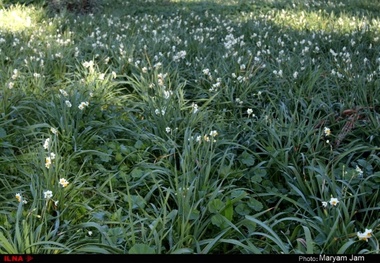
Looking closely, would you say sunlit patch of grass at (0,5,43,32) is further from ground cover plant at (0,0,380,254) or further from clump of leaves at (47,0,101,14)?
ground cover plant at (0,0,380,254)

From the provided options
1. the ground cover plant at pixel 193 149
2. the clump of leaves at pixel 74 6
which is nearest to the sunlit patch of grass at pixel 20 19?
the clump of leaves at pixel 74 6

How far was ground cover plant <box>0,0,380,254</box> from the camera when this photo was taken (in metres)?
2.31

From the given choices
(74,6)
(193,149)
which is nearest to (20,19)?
(74,6)

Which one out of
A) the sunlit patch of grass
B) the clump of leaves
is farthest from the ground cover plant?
the clump of leaves

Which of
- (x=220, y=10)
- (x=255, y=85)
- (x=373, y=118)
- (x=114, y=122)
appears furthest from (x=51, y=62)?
(x=220, y=10)

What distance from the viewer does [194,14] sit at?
8.71 m

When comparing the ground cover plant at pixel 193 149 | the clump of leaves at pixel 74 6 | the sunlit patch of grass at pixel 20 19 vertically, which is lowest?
the ground cover plant at pixel 193 149

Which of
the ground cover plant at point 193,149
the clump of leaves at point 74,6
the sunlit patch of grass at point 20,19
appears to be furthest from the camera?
the clump of leaves at point 74,6

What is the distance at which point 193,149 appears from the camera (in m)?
2.90

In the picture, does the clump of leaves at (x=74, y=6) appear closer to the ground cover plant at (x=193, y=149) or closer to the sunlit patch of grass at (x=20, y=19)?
the sunlit patch of grass at (x=20, y=19)

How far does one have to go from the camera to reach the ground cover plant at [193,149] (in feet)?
7.58

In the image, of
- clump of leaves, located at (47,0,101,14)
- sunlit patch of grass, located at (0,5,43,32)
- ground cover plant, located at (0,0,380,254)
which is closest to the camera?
ground cover plant, located at (0,0,380,254)

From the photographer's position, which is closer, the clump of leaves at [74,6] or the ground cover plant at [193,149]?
the ground cover plant at [193,149]

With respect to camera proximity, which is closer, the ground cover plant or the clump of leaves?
the ground cover plant
